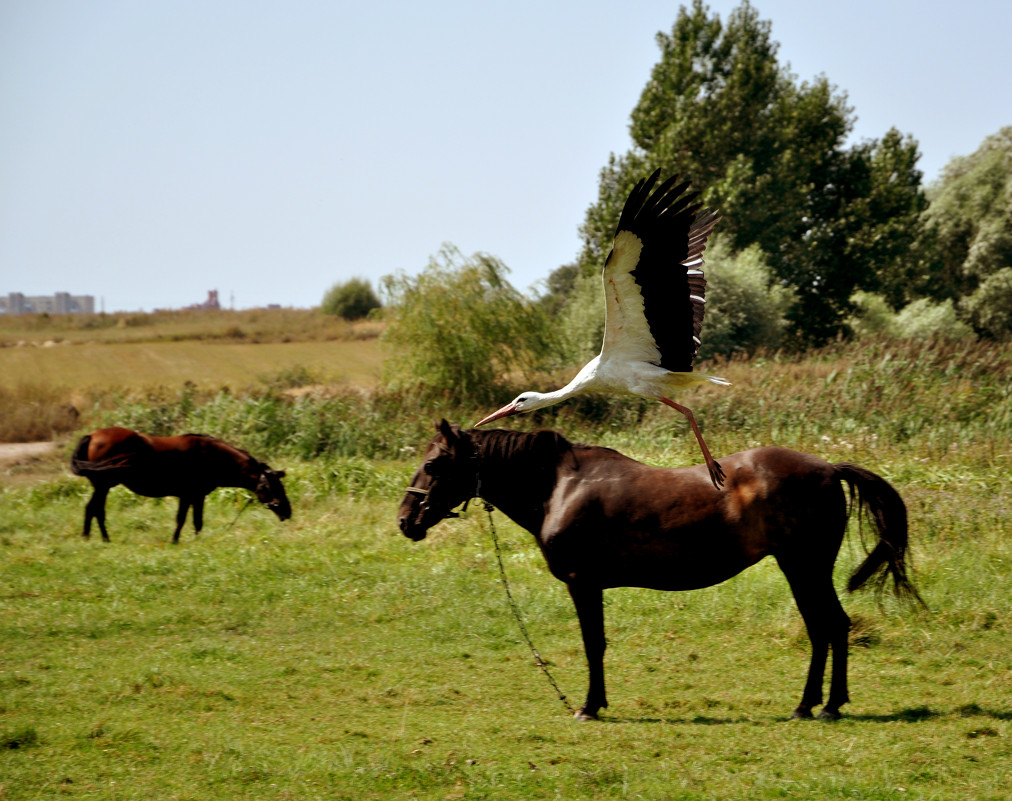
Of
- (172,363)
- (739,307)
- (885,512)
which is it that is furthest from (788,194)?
(885,512)

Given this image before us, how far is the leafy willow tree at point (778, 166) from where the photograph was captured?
3139cm

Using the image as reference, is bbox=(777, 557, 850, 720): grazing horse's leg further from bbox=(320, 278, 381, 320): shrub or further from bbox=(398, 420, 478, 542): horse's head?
bbox=(320, 278, 381, 320): shrub

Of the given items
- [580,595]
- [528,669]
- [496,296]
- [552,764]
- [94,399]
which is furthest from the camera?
[94,399]

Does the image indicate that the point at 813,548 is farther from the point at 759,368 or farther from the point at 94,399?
the point at 94,399

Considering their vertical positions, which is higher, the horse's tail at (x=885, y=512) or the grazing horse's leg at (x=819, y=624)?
the horse's tail at (x=885, y=512)

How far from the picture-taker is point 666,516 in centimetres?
589

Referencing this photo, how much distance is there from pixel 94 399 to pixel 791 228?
22839 mm

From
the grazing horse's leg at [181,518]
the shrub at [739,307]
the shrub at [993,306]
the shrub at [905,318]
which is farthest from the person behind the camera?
the shrub at [993,306]

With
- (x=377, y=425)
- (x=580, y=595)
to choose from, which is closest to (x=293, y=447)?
(x=377, y=425)

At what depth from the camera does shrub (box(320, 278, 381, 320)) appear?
51469mm

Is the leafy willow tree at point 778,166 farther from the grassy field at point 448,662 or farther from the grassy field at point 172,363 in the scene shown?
the grassy field at point 448,662

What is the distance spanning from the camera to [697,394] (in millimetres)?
16422

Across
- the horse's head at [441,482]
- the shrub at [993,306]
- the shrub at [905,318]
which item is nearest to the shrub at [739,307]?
the shrub at [905,318]

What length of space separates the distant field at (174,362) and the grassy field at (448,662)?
590 inches
